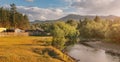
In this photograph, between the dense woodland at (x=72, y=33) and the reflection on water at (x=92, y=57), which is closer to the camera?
the reflection on water at (x=92, y=57)

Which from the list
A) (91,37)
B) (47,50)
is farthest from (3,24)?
(47,50)

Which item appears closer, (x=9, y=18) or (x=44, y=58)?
(x=44, y=58)

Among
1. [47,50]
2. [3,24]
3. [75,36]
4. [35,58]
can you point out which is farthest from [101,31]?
[35,58]

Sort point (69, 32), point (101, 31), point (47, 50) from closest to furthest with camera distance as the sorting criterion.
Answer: point (47, 50) < point (69, 32) < point (101, 31)

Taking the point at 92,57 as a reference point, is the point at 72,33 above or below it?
above

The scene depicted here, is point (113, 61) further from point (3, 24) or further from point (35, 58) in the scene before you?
point (3, 24)

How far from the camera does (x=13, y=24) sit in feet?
639

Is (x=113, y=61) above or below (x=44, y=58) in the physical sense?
below

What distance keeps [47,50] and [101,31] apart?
125920 mm

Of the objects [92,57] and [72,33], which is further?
[72,33]

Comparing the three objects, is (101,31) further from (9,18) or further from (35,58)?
(35,58)

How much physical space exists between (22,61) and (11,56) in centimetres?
258

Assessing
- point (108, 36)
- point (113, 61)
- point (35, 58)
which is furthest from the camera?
point (108, 36)

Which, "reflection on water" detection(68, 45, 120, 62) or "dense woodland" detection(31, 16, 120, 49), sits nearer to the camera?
"reflection on water" detection(68, 45, 120, 62)
